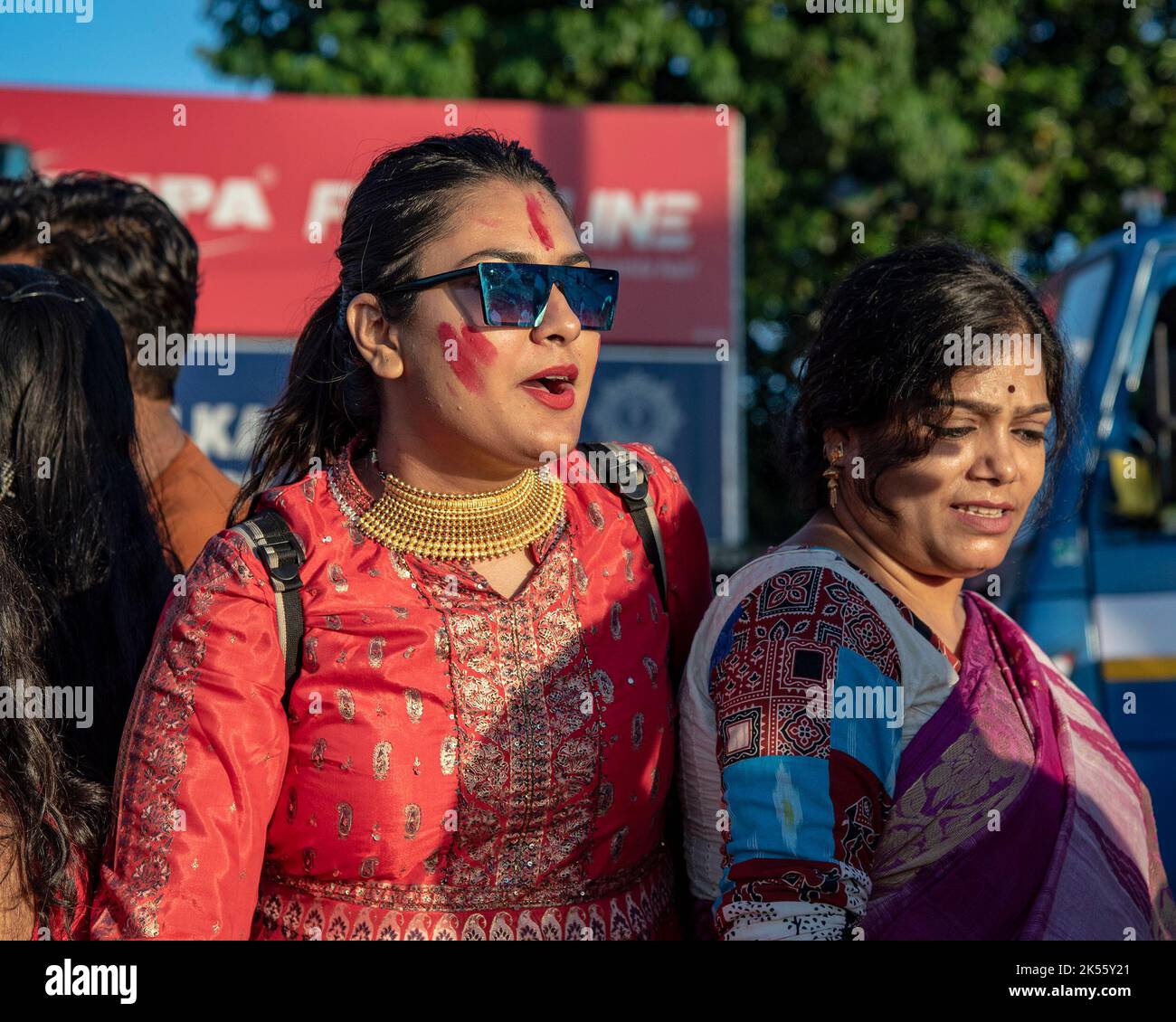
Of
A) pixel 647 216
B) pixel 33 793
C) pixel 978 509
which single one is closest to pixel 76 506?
pixel 33 793

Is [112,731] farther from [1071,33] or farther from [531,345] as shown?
[1071,33]

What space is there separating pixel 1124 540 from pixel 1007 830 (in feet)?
9.45

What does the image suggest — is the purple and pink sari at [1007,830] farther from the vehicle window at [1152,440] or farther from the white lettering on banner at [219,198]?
the white lettering on banner at [219,198]

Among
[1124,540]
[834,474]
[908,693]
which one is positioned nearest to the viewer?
[908,693]

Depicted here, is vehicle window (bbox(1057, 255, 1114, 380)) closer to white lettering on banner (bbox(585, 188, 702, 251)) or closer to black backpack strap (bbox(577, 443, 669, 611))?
black backpack strap (bbox(577, 443, 669, 611))

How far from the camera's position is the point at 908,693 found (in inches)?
74.9

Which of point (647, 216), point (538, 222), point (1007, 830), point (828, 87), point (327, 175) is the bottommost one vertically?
point (1007, 830)

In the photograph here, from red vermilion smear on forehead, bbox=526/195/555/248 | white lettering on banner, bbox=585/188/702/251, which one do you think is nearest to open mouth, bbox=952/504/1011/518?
red vermilion smear on forehead, bbox=526/195/555/248

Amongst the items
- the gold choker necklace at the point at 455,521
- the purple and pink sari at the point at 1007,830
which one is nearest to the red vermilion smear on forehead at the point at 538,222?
the gold choker necklace at the point at 455,521

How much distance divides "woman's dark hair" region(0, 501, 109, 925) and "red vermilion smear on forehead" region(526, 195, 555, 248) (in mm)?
924

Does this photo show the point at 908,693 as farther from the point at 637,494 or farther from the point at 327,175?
the point at 327,175

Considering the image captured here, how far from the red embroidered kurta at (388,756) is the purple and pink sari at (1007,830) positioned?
1.24ft

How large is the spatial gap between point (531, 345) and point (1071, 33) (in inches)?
444
